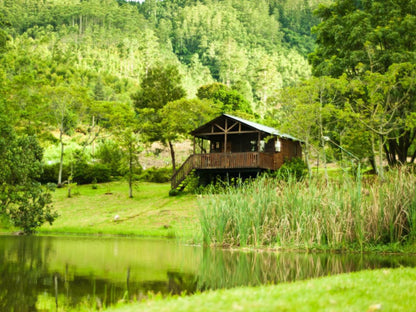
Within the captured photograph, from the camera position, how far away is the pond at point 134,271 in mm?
6656

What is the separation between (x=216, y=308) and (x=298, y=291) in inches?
51.9

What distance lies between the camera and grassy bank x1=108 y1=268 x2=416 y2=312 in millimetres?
4645

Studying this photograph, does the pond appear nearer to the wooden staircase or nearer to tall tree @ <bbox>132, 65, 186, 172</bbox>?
the wooden staircase

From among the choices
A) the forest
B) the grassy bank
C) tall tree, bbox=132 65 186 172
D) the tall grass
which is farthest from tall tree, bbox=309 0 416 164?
→ the grassy bank

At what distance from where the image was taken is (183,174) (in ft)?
98.0

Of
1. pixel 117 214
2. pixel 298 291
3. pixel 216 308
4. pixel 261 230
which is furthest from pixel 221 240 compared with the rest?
pixel 117 214

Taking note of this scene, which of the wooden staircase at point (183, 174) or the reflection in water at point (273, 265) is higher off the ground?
the wooden staircase at point (183, 174)

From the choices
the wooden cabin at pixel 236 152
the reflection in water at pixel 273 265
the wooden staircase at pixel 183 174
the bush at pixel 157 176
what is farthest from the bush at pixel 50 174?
the reflection in water at pixel 273 265

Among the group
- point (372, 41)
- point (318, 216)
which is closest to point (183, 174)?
point (372, 41)

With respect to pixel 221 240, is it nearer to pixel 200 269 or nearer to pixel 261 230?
pixel 261 230

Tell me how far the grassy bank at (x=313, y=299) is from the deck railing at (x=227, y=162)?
21.6 meters

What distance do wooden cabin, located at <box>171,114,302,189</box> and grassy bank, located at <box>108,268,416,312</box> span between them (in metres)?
21.3

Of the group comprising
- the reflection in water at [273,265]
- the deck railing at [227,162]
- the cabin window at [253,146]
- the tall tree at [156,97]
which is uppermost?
the tall tree at [156,97]

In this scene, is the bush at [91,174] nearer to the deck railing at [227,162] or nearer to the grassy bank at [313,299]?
the deck railing at [227,162]
